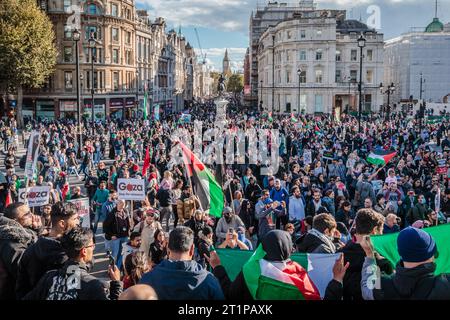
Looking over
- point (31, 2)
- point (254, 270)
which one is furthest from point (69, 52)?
point (254, 270)

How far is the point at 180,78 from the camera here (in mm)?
99750

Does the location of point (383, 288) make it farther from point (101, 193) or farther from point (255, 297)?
point (101, 193)

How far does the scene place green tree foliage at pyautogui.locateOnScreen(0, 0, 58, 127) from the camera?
4122 cm

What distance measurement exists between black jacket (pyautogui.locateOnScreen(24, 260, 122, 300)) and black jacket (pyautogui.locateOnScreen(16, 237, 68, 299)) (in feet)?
1.84

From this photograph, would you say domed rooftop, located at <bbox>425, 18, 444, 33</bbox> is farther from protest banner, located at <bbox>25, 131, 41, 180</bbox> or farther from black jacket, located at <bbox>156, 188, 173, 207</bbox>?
protest banner, located at <bbox>25, 131, 41, 180</bbox>

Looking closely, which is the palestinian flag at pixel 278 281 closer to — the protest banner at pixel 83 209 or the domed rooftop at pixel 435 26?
the protest banner at pixel 83 209

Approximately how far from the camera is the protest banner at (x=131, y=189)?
10672 mm

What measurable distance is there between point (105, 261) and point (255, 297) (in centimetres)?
742

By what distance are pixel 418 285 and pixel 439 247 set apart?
2.14 metres

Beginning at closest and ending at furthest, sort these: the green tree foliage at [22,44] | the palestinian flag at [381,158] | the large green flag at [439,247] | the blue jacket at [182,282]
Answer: the blue jacket at [182,282]
the large green flag at [439,247]
the palestinian flag at [381,158]
the green tree foliage at [22,44]

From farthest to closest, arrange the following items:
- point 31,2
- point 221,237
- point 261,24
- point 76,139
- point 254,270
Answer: point 261,24 < point 31,2 < point 76,139 < point 221,237 < point 254,270

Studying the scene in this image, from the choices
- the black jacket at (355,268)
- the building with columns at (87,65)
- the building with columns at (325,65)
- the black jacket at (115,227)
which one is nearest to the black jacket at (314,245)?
the black jacket at (355,268)

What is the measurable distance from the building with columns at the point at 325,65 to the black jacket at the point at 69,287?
215 feet

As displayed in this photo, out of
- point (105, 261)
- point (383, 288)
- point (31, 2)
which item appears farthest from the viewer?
point (31, 2)
